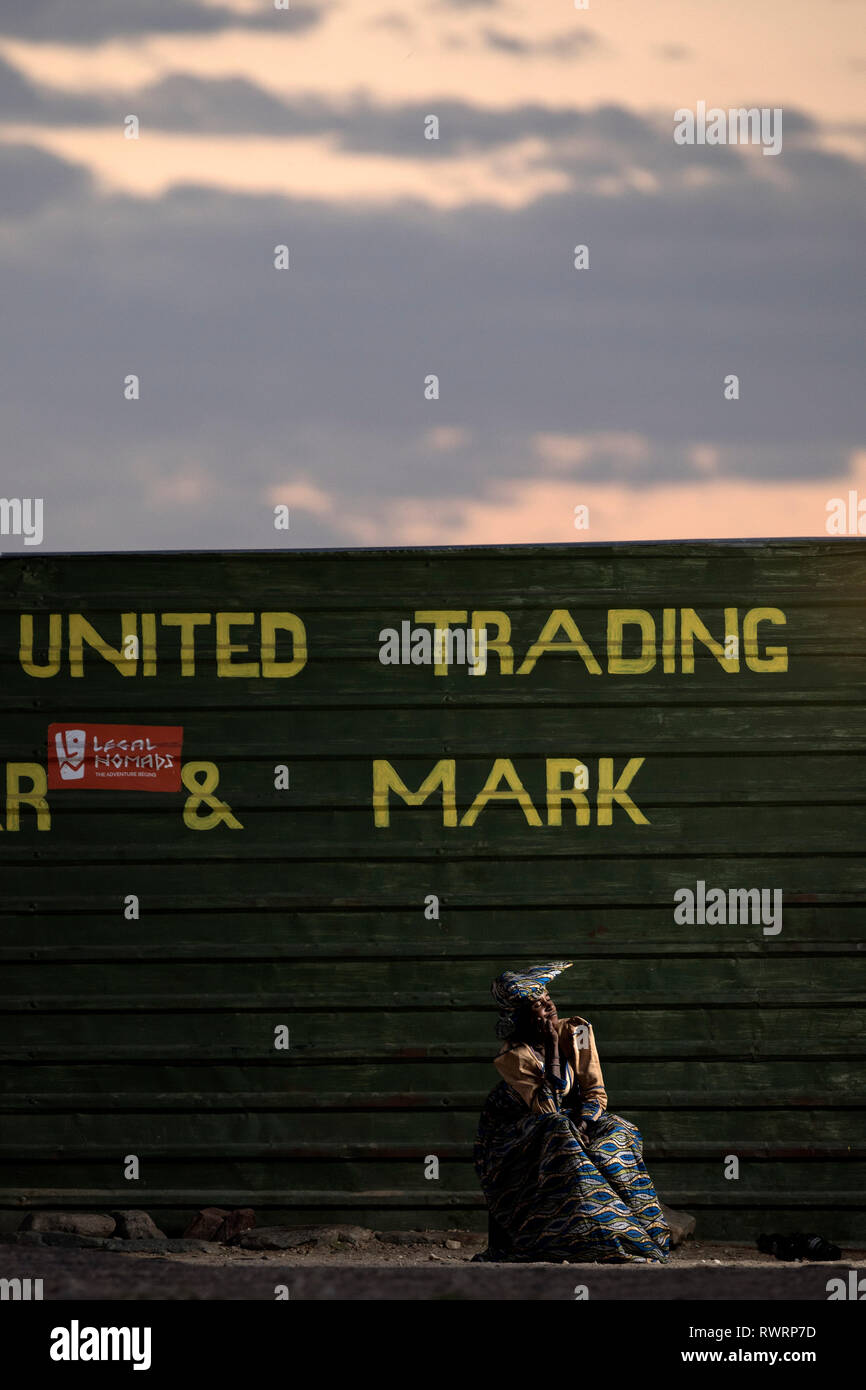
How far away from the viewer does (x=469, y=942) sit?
8.01 m

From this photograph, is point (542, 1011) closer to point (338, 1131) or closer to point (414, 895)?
point (414, 895)


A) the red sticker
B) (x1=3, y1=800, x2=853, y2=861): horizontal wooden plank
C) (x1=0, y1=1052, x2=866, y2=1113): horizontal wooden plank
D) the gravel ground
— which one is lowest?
the gravel ground

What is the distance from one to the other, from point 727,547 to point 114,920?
12.4 feet

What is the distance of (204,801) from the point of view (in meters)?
8.17

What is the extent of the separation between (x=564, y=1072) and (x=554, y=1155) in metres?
0.47

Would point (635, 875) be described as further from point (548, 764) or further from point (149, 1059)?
point (149, 1059)

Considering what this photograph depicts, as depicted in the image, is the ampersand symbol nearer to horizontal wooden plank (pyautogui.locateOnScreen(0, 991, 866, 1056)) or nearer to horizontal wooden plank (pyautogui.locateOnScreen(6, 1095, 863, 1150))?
horizontal wooden plank (pyautogui.locateOnScreen(0, 991, 866, 1056))

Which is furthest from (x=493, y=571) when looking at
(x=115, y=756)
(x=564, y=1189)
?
(x=564, y=1189)

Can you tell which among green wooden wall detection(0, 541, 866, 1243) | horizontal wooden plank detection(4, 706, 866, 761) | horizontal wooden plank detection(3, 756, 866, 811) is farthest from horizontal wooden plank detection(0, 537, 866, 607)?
horizontal wooden plank detection(3, 756, 866, 811)

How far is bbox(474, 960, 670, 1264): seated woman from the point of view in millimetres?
6461

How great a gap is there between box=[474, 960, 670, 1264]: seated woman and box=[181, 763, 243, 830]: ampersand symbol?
1.93 m

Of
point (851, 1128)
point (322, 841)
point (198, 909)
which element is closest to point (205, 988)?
point (198, 909)

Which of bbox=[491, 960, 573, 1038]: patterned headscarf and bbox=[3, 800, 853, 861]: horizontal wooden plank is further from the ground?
bbox=[3, 800, 853, 861]: horizontal wooden plank

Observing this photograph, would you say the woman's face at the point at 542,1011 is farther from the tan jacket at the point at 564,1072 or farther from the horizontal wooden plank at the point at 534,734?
the horizontal wooden plank at the point at 534,734
